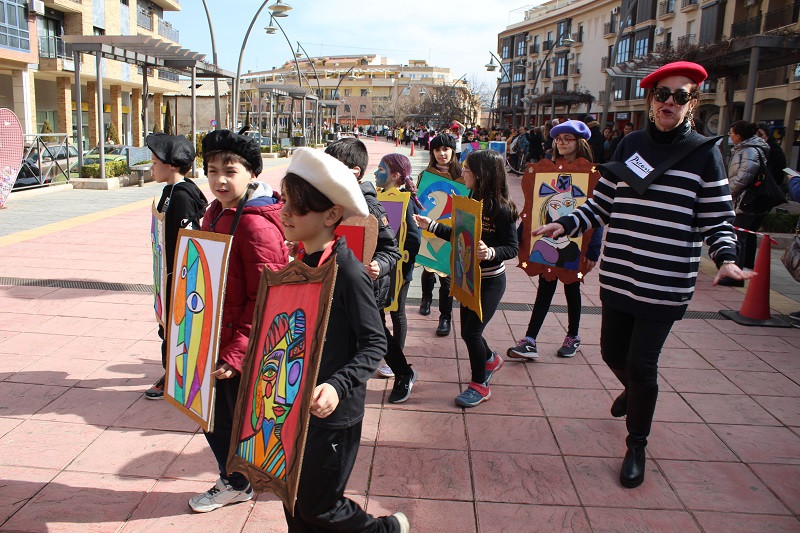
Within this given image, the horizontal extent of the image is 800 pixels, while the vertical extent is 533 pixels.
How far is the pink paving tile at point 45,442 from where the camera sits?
331cm

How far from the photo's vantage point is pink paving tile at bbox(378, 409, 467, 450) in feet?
12.0

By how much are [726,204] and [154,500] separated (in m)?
2.90

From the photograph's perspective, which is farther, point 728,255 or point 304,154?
point 728,255

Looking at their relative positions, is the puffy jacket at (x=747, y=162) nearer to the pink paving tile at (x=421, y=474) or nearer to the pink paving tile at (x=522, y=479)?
the pink paving tile at (x=522, y=479)

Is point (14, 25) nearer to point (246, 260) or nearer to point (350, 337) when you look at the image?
point (246, 260)

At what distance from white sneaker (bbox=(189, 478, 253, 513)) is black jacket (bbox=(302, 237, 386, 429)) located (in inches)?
42.9

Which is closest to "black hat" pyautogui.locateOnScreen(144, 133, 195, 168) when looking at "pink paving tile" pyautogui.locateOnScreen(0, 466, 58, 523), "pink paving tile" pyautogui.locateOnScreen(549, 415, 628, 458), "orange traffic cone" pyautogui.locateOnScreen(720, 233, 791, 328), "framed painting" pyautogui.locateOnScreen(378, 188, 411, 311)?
"framed painting" pyautogui.locateOnScreen(378, 188, 411, 311)

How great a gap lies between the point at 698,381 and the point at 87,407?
404 centimetres

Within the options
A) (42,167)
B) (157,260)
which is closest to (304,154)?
(157,260)

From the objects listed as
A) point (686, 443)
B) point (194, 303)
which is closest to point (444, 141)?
point (686, 443)

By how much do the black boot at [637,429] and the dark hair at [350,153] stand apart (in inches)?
72.8

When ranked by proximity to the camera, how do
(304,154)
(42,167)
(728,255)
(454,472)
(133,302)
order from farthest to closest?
(42,167), (133,302), (454,472), (728,255), (304,154)

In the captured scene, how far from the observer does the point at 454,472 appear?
11.0ft

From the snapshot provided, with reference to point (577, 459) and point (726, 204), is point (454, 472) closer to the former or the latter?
point (577, 459)
